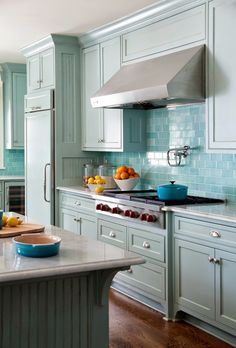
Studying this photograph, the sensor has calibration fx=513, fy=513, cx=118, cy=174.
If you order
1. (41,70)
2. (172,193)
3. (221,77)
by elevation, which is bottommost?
(172,193)

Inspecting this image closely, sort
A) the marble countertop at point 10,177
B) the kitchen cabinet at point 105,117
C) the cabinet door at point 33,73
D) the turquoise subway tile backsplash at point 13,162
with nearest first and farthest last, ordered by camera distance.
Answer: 1. the kitchen cabinet at point 105,117
2. the cabinet door at point 33,73
3. the marble countertop at point 10,177
4. the turquoise subway tile backsplash at point 13,162

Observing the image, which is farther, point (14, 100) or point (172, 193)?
point (14, 100)

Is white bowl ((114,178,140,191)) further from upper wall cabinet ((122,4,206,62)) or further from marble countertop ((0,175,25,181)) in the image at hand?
marble countertop ((0,175,25,181))

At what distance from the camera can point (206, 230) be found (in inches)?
138

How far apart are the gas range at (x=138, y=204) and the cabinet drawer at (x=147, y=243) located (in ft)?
0.36

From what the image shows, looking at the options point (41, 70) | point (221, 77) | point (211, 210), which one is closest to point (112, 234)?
point (211, 210)

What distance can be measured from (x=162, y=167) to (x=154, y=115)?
1.75ft

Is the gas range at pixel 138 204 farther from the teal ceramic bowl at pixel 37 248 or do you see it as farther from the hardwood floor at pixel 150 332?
the teal ceramic bowl at pixel 37 248

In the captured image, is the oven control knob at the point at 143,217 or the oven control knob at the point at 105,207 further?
the oven control knob at the point at 105,207

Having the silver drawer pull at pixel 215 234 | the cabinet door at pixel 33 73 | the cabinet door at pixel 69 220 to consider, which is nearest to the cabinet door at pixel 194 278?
the silver drawer pull at pixel 215 234

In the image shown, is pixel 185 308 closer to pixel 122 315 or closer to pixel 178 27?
pixel 122 315

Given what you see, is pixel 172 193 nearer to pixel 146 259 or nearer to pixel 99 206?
pixel 146 259

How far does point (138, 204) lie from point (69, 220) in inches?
60.9

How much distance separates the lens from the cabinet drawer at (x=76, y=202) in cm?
510
